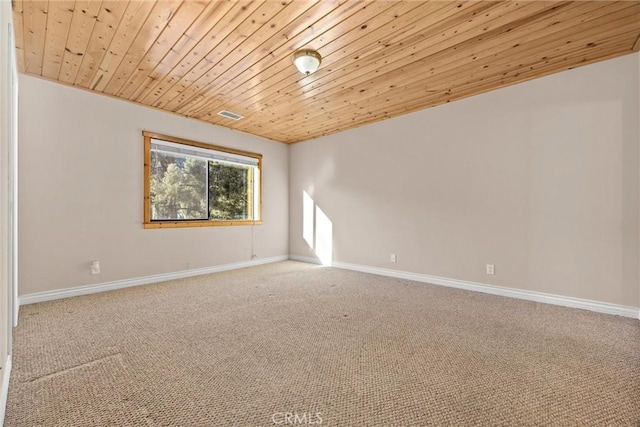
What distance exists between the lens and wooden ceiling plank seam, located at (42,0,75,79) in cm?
203

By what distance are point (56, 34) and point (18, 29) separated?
0.25 m

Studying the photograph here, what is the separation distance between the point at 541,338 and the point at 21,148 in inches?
203

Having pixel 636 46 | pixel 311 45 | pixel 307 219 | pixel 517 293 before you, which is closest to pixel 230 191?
pixel 307 219

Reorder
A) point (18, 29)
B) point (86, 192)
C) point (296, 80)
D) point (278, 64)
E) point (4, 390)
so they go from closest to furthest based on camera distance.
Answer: point (4, 390) → point (18, 29) → point (278, 64) → point (296, 80) → point (86, 192)

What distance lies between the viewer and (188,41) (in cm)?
240

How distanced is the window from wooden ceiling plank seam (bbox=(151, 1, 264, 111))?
0.67m

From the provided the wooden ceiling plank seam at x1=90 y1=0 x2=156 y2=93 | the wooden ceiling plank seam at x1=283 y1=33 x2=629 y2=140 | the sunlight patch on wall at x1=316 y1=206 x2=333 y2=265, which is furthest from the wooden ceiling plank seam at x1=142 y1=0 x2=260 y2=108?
the sunlight patch on wall at x1=316 y1=206 x2=333 y2=265

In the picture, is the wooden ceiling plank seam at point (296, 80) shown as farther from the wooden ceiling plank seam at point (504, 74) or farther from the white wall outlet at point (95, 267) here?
the white wall outlet at point (95, 267)

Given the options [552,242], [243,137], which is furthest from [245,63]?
[552,242]

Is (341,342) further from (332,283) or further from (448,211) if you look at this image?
(448,211)

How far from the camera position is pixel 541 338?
2203 mm

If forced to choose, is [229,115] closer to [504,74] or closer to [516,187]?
[504,74]

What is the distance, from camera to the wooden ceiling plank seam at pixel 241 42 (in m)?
2.04

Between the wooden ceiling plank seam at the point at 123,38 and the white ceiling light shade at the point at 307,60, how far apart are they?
112 cm
